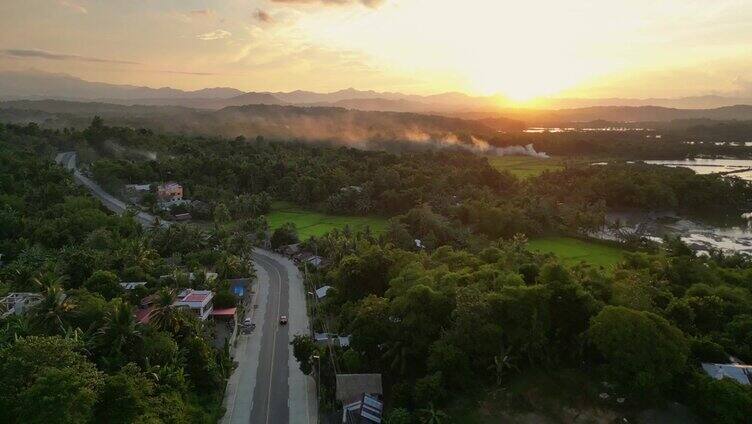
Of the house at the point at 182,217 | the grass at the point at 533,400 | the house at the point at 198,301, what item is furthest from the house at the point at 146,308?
the house at the point at 182,217

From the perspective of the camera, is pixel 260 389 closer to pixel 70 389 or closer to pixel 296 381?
pixel 296 381

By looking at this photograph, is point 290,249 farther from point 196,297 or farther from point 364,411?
point 364,411

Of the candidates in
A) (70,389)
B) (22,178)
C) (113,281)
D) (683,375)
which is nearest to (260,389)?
(70,389)

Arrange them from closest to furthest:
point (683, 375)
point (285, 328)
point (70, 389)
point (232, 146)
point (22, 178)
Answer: point (70, 389)
point (683, 375)
point (285, 328)
point (22, 178)
point (232, 146)

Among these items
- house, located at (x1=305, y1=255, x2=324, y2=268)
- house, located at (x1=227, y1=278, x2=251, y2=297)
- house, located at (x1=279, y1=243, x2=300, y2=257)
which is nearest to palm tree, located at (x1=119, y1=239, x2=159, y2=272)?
house, located at (x1=227, y1=278, x2=251, y2=297)

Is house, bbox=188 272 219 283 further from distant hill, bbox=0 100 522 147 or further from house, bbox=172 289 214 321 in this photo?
distant hill, bbox=0 100 522 147

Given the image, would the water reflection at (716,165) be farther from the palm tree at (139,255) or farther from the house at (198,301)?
the palm tree at (139,255)
